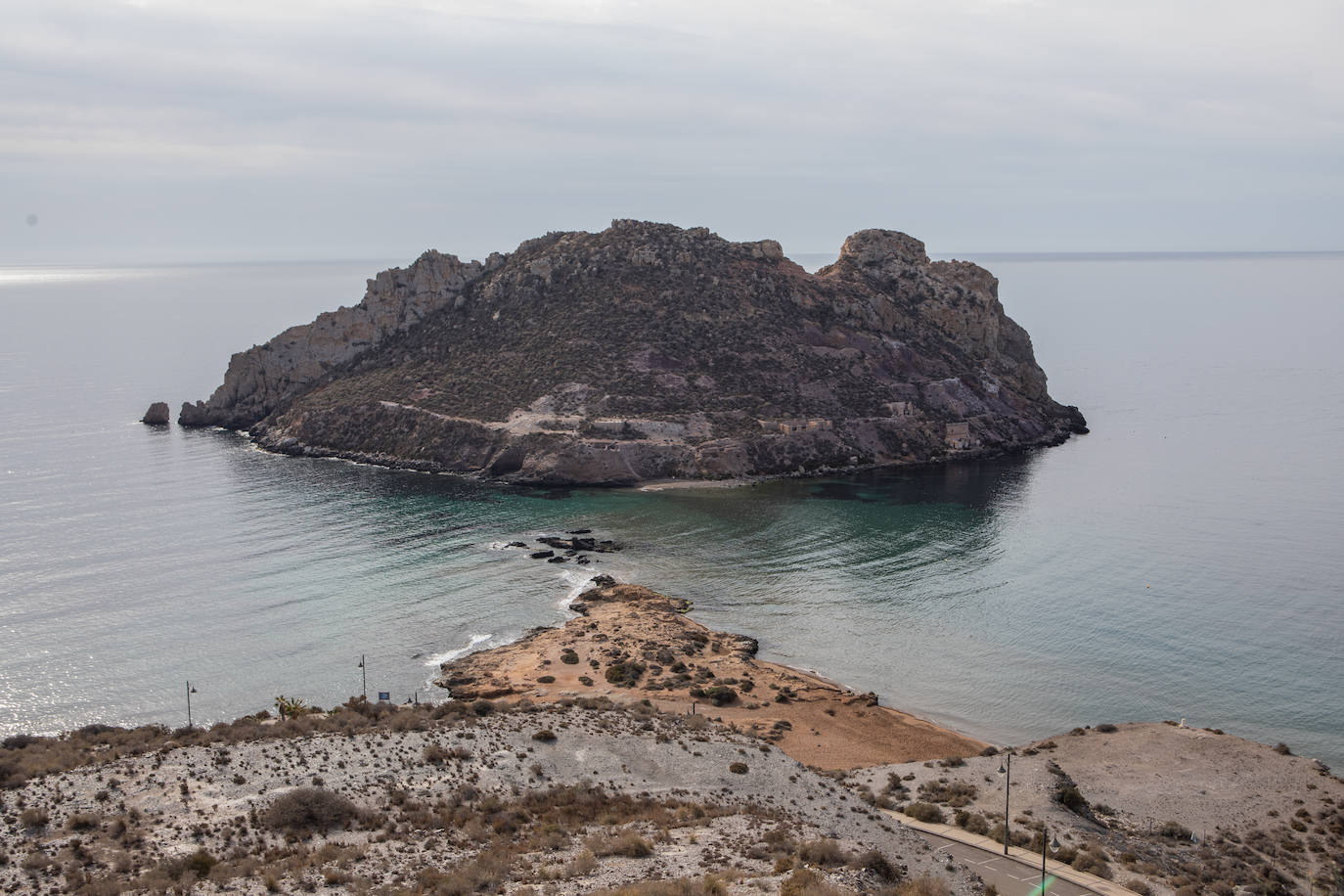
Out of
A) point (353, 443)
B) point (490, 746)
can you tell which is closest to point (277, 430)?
point (353, 443)

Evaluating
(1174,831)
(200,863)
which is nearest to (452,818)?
(200,863)

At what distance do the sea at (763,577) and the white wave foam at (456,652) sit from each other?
0.60 ft

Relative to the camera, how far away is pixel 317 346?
119688 millimetres

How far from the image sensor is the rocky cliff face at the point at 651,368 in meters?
97.4

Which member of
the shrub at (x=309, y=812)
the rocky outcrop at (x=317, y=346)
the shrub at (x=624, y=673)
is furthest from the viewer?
the rocky outcrop at (x=317, y=346)

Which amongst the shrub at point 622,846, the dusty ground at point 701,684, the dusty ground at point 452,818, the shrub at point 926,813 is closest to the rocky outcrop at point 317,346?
the dusty ground at point 701,684

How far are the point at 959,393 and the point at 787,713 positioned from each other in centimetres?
7464

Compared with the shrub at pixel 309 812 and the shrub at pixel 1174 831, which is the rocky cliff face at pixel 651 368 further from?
the shrub at pixel 309 812

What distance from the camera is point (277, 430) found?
358ft

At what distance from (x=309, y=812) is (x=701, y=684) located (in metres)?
24.2

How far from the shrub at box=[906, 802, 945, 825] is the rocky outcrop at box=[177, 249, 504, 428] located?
101 metres

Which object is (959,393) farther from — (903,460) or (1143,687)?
(1143,687)

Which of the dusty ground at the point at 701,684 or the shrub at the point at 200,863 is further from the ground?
the shrub at the point at 200,863

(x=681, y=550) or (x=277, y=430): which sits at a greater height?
(x=277, y=430)
